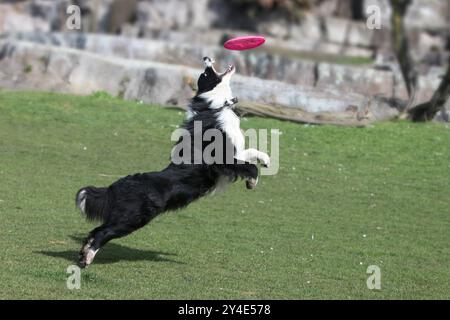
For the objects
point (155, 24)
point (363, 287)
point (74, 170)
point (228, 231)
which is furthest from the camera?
point (155, 24)

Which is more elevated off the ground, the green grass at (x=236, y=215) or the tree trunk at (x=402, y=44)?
the tree trunk at (x=402, y=44)

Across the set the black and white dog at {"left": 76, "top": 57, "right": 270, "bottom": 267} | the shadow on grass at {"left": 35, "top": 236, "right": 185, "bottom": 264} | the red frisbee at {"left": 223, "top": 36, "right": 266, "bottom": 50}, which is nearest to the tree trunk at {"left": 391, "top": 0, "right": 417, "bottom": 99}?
the red frisbee at {"left": 223, "top": 36, "right": 266, "bottom": 50}

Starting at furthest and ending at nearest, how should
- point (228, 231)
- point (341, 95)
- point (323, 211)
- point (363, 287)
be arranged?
point (341, 95), point (323, 211), point (228, 231), point (363, 287)

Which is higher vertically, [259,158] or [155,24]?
[155,24]

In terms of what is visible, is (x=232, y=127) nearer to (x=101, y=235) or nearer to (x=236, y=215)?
(x=101, y=235)

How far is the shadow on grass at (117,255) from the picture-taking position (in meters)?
9.30

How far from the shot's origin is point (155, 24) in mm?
38125

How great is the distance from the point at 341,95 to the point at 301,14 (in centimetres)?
2004

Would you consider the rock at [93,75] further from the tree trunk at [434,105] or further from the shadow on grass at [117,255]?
the shadow on grass at [117,255]

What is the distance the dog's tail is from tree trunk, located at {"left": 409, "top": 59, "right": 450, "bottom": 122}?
11.4m

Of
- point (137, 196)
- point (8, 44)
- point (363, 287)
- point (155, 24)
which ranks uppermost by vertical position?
point (155, 24)

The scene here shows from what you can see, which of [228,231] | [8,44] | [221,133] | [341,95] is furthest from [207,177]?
[8,44]

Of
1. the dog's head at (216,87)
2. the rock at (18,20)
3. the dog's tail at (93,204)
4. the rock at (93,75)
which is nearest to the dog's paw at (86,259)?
the dog's tail at (93,204)

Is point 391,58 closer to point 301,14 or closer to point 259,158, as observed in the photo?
point 301,14
